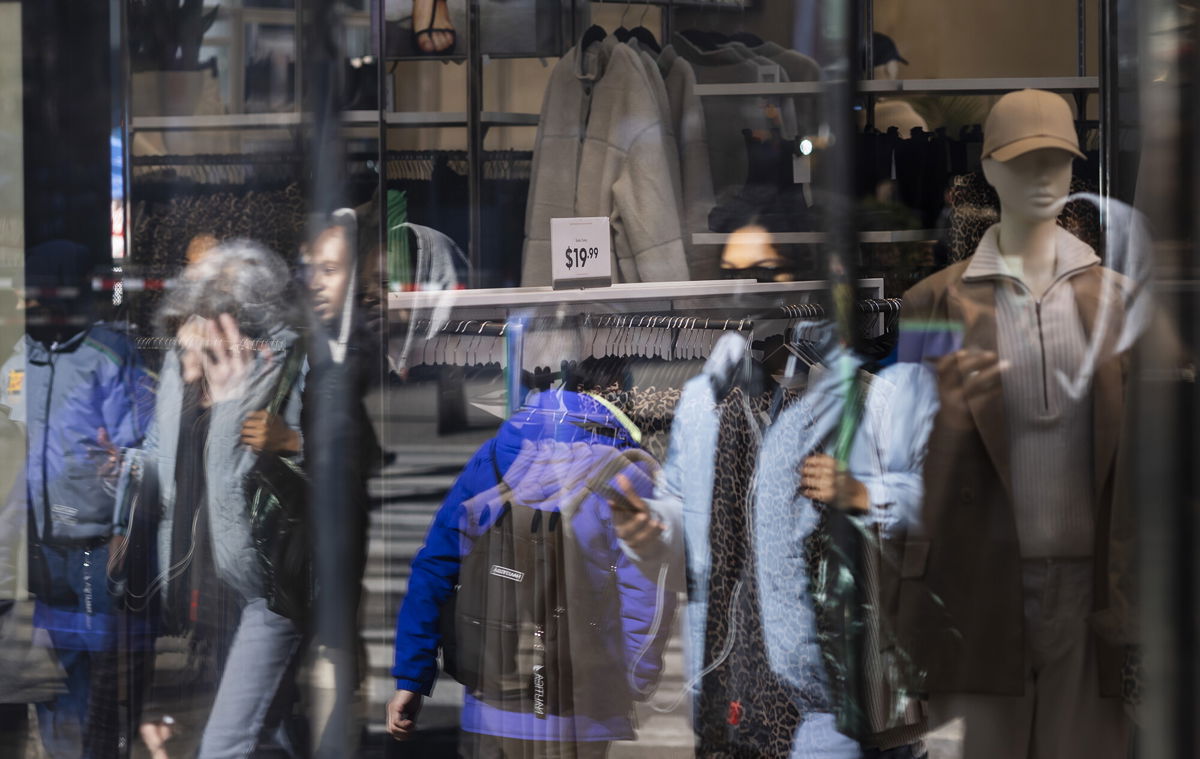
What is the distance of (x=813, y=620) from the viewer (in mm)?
1845

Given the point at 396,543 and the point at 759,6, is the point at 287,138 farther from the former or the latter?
the point at 759,6

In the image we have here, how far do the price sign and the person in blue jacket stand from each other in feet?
2.71

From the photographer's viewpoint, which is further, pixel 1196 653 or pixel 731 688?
pixel 731 688

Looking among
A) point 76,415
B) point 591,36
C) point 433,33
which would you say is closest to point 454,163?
point 433,33

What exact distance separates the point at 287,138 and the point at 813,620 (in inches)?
53.2

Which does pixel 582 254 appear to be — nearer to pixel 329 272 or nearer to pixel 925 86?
pixel 329 272

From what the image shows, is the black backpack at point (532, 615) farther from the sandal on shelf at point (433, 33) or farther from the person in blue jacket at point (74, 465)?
the sandal on shelf at point (433, 33)

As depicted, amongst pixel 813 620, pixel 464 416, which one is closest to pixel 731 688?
pixel 813 620

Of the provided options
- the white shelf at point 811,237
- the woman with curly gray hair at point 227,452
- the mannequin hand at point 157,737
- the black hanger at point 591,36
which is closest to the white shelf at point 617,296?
the white shelf at point 811,237

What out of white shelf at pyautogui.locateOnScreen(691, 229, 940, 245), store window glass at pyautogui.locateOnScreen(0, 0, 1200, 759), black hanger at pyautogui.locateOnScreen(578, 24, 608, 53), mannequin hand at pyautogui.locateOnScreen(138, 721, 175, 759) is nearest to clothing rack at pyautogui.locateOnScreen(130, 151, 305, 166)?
store window glass at pyautogui.locateOnScreen(0, 0, 1200, 759)

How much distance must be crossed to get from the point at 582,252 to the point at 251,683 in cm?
102

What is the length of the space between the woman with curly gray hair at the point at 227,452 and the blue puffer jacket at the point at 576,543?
28cm

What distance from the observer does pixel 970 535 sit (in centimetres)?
176

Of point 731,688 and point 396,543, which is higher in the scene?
point 396,543
